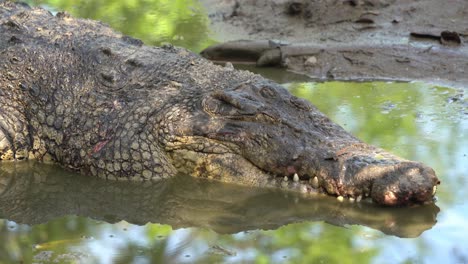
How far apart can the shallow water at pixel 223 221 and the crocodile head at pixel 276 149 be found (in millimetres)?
108

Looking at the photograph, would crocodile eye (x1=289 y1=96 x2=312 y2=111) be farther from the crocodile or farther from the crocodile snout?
the crocodile snout

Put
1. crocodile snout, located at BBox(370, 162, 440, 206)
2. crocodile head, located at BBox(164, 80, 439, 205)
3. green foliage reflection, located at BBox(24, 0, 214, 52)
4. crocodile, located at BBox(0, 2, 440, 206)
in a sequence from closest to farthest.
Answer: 1. crocodile snout, located at BBox(370, 162, 440, 206)
2. crocodile head, located at BBox(164, 80, 439, 205)
3. crocodile, located at BBox(0, 2, 440, 206)
4. green foliage reflection, located at BBox(24, 0, 214, 52)

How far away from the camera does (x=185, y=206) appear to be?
Answer: 572cm

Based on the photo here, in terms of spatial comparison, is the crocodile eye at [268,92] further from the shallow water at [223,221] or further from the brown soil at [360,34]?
the brown soil at [360,34]

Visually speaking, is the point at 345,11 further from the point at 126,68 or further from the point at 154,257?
the point at 154,257

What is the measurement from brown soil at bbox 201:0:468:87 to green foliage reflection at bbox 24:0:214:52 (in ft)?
1.08

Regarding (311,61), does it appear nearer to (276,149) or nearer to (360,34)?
(360,34)

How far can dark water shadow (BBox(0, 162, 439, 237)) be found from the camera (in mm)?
Result: 5293

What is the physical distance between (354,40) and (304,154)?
491 centimetres

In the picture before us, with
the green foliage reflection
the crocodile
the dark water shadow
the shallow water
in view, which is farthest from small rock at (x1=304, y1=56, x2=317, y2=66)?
the dark water shadow

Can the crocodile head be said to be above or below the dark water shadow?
above

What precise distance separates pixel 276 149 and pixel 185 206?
2.53ft

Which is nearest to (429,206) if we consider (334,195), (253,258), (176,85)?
(334,195)

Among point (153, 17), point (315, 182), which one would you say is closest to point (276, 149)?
point (315, 182)
